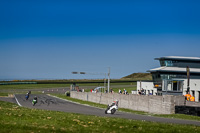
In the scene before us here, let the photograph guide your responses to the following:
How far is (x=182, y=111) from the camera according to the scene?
28.1 metres

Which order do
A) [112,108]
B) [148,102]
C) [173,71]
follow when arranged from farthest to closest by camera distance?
1. [173,71]
2. [148,102]
3. [112,108]

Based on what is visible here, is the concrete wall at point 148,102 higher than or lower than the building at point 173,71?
lower

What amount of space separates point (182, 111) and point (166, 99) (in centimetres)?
308

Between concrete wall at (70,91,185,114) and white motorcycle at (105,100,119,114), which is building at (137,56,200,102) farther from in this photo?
white motorcycle at (105,100,119,114)

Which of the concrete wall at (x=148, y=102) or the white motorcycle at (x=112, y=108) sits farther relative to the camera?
the concrete wall at (x=148, y=102)

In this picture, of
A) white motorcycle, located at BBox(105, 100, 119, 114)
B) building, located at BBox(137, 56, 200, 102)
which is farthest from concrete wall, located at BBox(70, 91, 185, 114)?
building, located at BBox(137, 56, 200, 102)

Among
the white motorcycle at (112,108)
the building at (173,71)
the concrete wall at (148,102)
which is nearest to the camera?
the white motorcycle at (112,108)

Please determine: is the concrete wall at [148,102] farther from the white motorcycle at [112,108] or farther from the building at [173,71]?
the building at [173,71]

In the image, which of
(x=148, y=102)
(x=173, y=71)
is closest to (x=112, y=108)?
(x=148, y=102)

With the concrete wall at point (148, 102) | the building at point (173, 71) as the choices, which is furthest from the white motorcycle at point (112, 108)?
the building at point (173, 71)

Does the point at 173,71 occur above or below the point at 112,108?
above

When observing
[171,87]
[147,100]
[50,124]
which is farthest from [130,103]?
[50,124]

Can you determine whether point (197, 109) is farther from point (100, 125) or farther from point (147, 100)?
point (100, 125)

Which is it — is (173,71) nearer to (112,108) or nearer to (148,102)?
(148,102)
